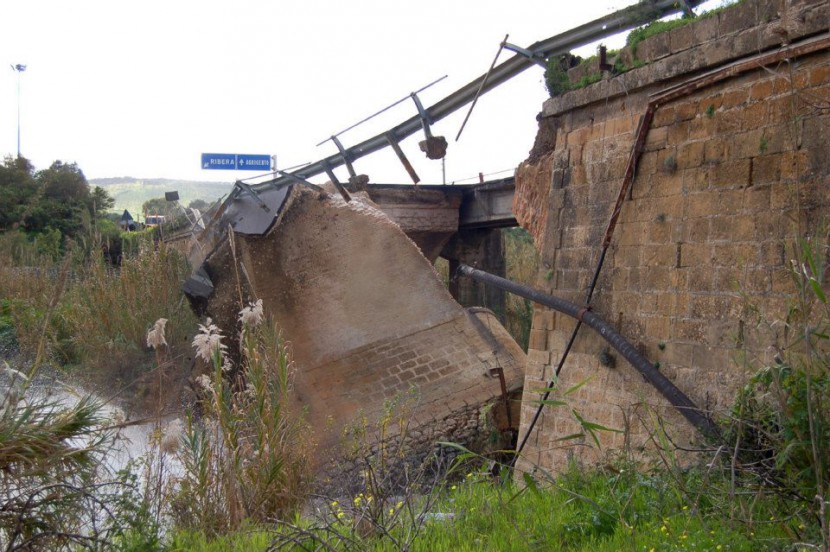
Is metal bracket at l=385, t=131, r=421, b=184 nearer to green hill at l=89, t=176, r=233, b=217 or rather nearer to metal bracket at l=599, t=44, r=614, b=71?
metal bracket at l=599, t=44, r=614, b=71

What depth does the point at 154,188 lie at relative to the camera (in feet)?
438

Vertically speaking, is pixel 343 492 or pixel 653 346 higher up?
pixel 653 346

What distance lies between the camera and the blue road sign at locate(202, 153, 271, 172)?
17.8 m

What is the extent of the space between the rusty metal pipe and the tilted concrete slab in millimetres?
2253

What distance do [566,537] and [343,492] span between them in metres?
2.51

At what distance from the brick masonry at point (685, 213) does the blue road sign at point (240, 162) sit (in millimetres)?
11523

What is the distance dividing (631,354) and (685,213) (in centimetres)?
117

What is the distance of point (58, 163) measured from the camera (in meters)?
31.4

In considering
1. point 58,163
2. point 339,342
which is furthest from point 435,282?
point 58,163

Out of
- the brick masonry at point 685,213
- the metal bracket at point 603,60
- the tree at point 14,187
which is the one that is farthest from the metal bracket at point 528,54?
the tree at point 14,187

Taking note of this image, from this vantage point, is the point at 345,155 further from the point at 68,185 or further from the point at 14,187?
the point at 68,185

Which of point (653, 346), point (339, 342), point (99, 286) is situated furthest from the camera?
point (99, 286)

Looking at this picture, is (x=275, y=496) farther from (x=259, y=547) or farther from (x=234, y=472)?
(x=259, y=547)

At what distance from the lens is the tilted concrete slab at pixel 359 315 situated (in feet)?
31.0
